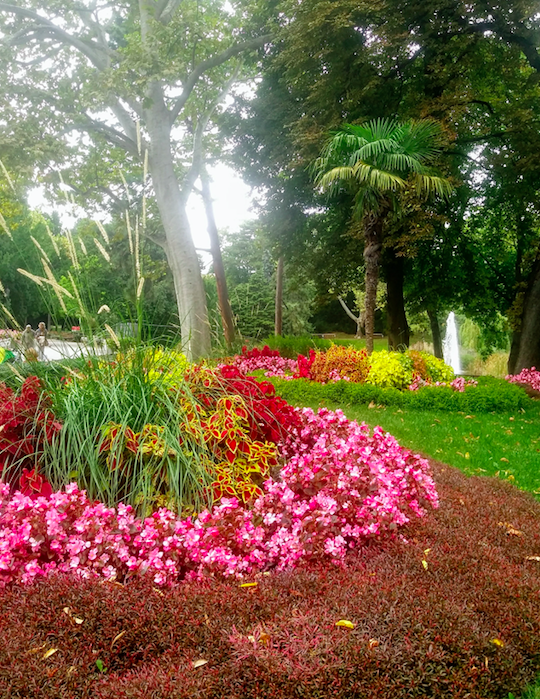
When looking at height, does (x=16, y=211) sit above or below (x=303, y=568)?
above

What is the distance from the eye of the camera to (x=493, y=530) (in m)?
2.66

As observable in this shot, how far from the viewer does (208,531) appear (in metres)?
2.32

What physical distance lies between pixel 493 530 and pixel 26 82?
42.3 ft

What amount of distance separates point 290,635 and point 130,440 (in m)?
1.30

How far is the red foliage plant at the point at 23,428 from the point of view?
2801mm

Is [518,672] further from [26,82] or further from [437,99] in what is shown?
[26,82]

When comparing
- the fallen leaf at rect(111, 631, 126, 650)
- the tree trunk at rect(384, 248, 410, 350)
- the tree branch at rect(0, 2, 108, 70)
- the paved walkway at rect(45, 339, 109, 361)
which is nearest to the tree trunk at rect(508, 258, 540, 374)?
the tree trunk at rect(384, 248, 410, 350)

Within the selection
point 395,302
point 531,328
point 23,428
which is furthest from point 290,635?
point 395,302

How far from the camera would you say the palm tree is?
30.4ft

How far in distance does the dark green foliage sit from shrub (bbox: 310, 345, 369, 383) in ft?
2.44

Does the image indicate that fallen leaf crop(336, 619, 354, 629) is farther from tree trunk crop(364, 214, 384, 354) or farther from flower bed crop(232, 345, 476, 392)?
tree trunk crop(364, 214, 384, 354)

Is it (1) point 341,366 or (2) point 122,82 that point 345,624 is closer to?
(1) point 341,366

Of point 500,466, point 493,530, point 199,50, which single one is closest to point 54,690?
point 493,530

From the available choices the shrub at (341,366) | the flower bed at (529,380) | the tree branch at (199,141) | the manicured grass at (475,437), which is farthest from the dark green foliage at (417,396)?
the tree branch at (199,141)
